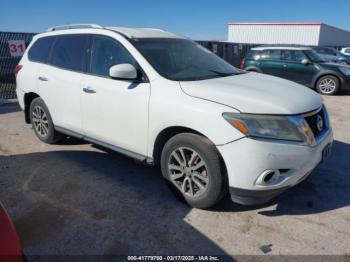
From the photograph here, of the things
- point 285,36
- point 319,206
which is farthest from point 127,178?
point 285,36

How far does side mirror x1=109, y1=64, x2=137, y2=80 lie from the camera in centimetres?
325

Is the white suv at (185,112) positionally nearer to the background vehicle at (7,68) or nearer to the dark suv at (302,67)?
the background vehicle at (7,68)

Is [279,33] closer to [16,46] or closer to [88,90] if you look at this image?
[16,46]

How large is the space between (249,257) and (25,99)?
432 cm

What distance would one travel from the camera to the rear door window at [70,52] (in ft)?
13.4

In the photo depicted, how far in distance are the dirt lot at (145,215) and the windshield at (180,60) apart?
1.35 m

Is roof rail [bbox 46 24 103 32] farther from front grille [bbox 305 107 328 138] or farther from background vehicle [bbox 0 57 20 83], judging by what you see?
background vehicle [bbox 0 57 20 83]

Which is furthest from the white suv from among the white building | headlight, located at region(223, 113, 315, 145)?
the white building

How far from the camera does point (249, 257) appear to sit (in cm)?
256

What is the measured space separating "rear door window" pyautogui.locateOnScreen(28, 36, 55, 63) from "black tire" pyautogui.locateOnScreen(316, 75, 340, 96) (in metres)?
8.78

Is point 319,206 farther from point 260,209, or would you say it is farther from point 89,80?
point 89,80

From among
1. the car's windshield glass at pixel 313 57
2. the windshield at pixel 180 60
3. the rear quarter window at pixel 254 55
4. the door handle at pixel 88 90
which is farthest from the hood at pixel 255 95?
the rear quarter window at pixel 254 55

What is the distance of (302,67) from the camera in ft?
35.2

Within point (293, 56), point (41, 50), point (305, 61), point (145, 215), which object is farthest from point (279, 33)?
point (145, 215)
